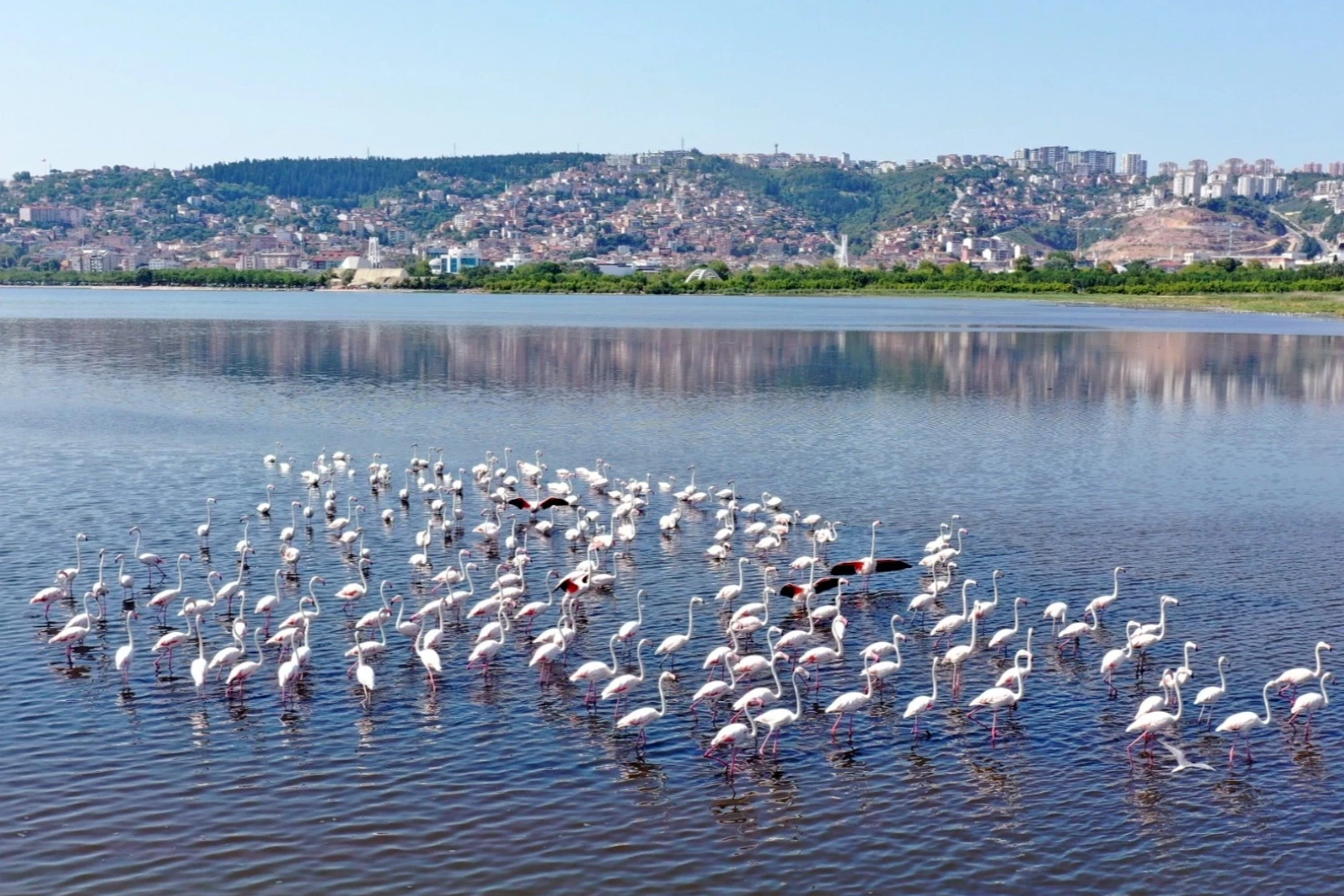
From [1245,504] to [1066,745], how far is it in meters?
17.7

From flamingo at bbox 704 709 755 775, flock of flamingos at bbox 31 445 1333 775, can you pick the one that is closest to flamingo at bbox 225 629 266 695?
flock of flamingos at bbox 31 445 1333 775

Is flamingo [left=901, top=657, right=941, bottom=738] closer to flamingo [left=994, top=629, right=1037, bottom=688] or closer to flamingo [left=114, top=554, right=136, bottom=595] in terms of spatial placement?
flamingo [left=994, top=629, right=1037, bottom=688]

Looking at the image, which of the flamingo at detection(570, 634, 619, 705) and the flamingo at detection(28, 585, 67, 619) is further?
the flamingo at detection(28, 585, 67, 619)

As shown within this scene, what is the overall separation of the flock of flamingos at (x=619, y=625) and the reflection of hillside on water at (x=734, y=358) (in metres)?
28.3

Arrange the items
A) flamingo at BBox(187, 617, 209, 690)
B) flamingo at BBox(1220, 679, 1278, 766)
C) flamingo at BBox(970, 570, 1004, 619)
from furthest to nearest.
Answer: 1. flamingo at BBox(970, 570, 1004, 619)
2. flamingo at BBox(187, 617, 209, 690)
3. flamingo at BBox(1220, 679, 1278, 766)

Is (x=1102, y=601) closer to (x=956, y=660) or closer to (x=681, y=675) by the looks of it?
(x=956, y=660)

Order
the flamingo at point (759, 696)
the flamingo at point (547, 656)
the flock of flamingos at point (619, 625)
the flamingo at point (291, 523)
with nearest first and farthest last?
the flamingo at point (759, 696) → the flock of flamingos at point (619, 625) → the flamingo at point (547, 656) → the flamingo at point (291, 523)

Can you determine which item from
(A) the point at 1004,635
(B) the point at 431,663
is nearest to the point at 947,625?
(A) the point at 1004,635

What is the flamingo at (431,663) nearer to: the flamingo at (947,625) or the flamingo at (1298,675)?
the flamingo at (947,625)

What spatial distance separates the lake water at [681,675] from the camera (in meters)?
15.1

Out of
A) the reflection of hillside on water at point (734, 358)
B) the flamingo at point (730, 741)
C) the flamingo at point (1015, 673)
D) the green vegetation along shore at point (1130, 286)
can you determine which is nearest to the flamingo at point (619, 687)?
the flamingo at point (730, 741)

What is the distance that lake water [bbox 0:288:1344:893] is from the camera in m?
15.1

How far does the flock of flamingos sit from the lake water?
23 centimetres

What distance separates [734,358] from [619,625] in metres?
51.5
